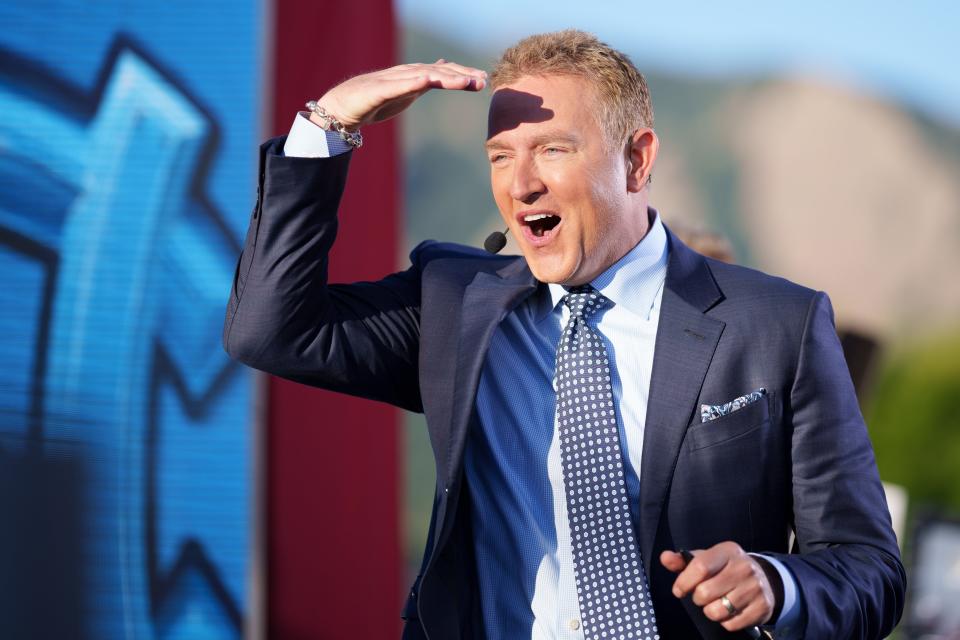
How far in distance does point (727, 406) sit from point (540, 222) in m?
0.46

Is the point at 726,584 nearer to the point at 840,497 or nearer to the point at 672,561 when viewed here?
the point at 672,561

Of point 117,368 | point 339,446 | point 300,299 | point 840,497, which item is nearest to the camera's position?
point 840,497

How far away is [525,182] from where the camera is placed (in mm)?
1995

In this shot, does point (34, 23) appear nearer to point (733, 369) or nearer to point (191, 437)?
point (191, 437)

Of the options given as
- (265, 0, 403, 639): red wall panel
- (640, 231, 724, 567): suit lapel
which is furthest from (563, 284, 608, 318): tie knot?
(265, 0, 403, 639): red wall panel

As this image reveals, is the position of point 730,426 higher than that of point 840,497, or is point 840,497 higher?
point 730,426

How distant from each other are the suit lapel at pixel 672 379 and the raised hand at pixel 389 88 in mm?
491

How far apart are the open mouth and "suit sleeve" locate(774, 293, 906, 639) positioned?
1.49 feet

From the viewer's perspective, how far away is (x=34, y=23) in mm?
3348

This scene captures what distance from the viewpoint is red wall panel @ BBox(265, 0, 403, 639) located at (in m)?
3.63

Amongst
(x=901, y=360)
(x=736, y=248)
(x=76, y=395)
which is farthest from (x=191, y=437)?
(x=736, y=248)

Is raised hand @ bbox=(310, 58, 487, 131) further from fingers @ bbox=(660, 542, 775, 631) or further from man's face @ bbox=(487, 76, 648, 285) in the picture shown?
fingers @ bbox=(660, 542, 775, 631)

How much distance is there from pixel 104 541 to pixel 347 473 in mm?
778

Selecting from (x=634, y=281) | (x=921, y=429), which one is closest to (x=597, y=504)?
(x=634, y=281)
